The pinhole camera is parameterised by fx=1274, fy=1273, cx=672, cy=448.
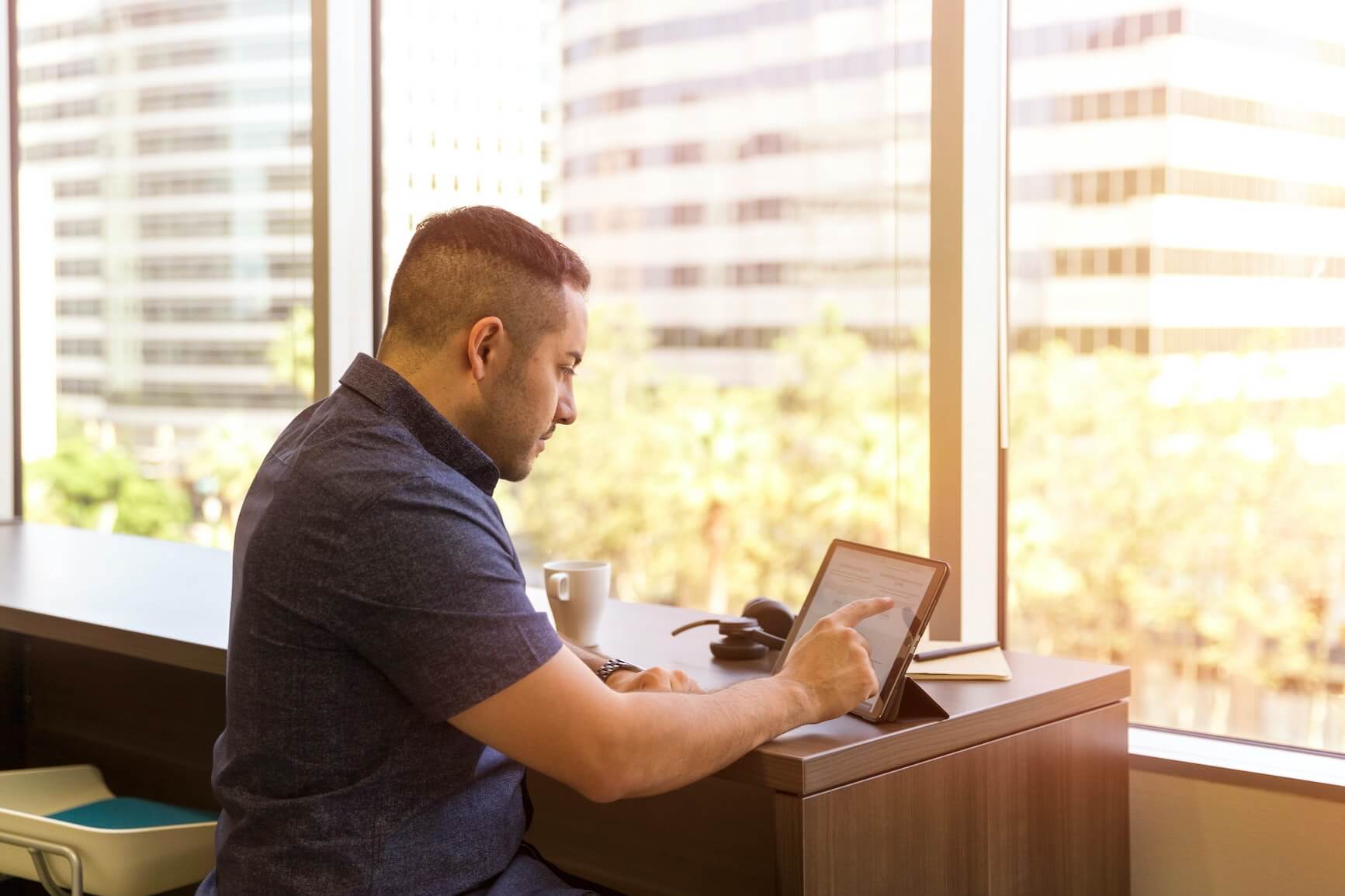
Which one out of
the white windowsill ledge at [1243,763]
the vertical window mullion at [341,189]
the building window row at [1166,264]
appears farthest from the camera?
the vertical window mullion at [341,189]

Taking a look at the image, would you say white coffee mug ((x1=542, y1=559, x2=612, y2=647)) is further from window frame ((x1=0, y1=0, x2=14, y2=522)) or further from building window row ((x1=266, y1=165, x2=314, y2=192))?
window frame ((x1=0, y1=0, x2=14, y2=522))

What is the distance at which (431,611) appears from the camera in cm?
115

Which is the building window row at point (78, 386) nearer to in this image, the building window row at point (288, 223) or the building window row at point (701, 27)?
the building window row at point (288, 223)

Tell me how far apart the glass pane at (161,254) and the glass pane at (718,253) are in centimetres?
51

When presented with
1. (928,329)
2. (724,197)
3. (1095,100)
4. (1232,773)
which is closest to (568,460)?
(724,197)

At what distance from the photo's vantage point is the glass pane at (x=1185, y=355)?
5.85 feet

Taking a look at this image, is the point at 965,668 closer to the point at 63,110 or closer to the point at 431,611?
the point at 431,611

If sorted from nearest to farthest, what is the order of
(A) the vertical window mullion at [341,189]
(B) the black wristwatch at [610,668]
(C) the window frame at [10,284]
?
(B) the black wristwatch at [610,668]
(A) the vertical window mullion at [341,189]
(C) the window frame at [10,284]

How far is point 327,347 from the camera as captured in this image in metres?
2.89

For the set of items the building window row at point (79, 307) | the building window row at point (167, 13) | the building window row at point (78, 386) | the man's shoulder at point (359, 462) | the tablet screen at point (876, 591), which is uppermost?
the building window row at point (167, 13)

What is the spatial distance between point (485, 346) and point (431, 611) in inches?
12.6

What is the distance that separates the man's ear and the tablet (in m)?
0.50

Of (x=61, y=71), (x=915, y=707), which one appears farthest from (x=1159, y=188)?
(x=61, y=71)

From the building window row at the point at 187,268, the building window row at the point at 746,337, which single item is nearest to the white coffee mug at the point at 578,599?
the building window row at the point at 746,337
